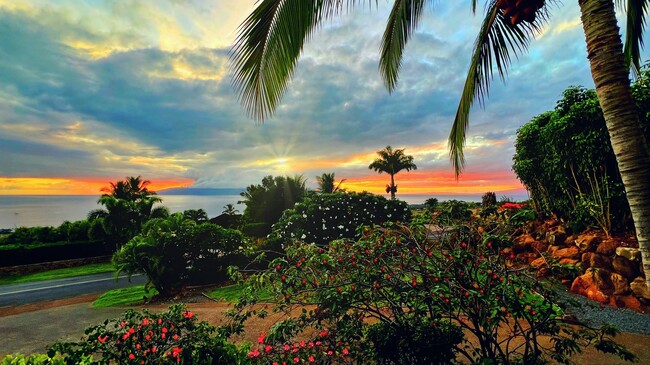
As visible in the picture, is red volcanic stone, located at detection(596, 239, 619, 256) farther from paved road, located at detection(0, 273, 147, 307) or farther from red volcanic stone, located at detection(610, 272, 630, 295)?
paved road, located at detection(0, 273, 147, 307)

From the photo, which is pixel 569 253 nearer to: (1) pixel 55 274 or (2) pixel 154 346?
(2) pixel 154 346

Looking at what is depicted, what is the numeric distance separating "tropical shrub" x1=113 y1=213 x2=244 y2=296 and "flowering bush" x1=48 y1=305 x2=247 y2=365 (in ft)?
19.3

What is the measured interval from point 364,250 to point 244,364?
183 centimetres

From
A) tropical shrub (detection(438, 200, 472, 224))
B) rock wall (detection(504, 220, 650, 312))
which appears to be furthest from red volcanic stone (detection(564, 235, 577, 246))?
tropical shrub (detection(438, 200, 472, 224))

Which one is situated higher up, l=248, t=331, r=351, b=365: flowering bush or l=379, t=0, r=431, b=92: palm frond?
l=379, t=0, r=431, b=92: palm frond

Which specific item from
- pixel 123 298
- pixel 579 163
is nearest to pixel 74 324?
pixel 123 298

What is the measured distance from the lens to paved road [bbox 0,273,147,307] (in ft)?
34.8

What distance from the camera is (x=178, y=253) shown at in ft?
30.7

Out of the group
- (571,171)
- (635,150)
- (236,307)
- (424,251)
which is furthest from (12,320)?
(571,171)

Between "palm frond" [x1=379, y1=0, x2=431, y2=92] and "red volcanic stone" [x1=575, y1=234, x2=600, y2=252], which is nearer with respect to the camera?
"palm frond" [x1=379, y1=0, x2=431, y2=92]

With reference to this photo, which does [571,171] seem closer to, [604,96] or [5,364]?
[604,96]

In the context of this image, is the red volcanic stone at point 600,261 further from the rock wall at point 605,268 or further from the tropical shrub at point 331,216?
the tropical shrub at point 331,216

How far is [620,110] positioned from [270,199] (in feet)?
44.4

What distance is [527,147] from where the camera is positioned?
10.4 m
